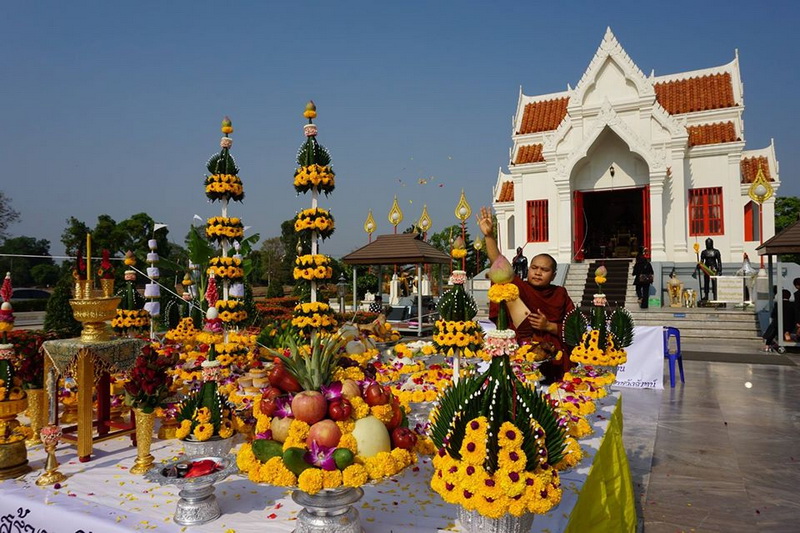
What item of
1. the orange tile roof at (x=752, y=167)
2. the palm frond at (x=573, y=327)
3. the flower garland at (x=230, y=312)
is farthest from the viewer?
the orange tile roof at (x=752, y=167)

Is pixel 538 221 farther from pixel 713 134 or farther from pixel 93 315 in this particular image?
pixel 93 315

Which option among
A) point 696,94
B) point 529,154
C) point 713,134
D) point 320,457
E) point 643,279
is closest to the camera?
point 320,457

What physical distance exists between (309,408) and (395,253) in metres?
14.3

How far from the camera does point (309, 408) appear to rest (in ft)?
8.04

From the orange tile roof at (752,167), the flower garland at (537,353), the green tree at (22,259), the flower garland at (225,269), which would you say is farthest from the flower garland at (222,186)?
the green tree at (22,259)

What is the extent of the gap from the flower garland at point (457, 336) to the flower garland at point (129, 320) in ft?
18.5

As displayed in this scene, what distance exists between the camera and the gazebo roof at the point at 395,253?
1636cm

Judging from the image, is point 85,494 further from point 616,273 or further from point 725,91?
point 725,91

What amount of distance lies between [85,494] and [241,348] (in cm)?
356

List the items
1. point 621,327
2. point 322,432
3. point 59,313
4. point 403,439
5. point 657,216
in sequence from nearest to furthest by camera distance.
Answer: point 322,432 → point 403,439 → point 621,327 → point 59,313 → point 657,216

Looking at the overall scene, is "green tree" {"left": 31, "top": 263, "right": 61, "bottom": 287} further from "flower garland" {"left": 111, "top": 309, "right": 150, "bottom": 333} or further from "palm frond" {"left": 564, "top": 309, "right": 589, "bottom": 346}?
"palm frond" {"left": 564, "top": 309, "right": 589, "bottom": 346}

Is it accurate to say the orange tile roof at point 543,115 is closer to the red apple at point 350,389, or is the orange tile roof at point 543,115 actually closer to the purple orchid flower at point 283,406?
the red apple at point 350,389

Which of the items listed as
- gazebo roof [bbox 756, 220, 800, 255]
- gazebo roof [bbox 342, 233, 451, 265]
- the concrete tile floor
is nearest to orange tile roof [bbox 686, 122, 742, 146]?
gazebo roof [bbox 756, 220, 800, 255]

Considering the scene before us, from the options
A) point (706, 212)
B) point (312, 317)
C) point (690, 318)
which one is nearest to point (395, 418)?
point (312, 317)
